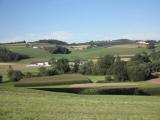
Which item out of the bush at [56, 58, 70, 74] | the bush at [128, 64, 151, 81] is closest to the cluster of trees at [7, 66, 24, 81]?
the bush at [56, 58, 70, 74]

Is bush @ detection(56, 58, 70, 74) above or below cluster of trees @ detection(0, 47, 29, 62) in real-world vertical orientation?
below

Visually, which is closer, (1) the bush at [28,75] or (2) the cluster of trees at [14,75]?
(2) the cluster of trees at [14,75]

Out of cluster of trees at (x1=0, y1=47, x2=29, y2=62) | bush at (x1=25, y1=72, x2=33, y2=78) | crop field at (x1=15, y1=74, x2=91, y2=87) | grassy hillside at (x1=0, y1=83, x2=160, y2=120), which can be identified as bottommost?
crop field at (x1=15, y1=74, x2=91, y2=87)

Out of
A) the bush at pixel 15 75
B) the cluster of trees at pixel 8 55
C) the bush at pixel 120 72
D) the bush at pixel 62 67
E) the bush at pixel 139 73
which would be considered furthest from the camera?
the cluster of trees at pixel 8 55

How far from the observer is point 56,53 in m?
138

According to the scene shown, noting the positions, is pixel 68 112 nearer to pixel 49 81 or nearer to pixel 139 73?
pixel 49 81

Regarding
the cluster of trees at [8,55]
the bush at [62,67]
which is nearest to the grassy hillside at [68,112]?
the bush at [62,67]

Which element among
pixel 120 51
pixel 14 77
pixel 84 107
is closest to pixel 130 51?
pixel 120 51

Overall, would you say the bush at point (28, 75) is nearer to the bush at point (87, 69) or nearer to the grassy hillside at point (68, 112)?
the bush at point (87, 69)

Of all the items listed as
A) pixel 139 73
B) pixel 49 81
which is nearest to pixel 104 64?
pixel 139 73

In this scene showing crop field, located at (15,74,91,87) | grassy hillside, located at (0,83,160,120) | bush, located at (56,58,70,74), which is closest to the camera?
grassy hillside, located at (0,83,160,120)

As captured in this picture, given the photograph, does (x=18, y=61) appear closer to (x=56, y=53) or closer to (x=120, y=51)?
(x=56, y=53)

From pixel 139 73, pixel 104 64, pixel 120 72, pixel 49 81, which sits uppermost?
pixel 104 64

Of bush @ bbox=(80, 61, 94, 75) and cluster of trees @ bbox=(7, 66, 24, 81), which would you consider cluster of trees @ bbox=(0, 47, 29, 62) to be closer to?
bush @ bbox=(80, 61, 94, 75)
